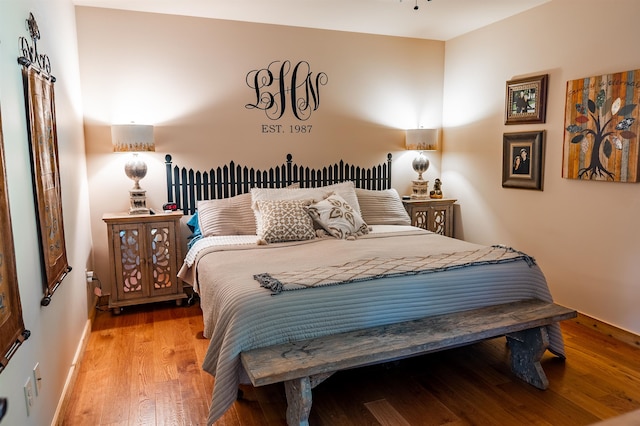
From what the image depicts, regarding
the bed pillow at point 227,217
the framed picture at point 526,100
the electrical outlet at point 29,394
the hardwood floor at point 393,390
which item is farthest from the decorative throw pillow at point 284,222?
the framed picture at point 526,100

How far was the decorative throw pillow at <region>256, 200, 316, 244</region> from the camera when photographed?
3248mm

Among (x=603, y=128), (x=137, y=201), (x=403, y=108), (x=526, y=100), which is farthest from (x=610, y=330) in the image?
(x=137, y=201)

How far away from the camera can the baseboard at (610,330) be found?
2.99 m

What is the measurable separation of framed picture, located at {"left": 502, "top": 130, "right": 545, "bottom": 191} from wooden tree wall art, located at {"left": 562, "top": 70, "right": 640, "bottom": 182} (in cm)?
25

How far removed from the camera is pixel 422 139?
14.6 ft

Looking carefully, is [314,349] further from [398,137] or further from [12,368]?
[398,137]

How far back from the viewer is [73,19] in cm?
338

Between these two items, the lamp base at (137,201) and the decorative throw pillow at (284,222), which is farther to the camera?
the lamp base at (137,201)

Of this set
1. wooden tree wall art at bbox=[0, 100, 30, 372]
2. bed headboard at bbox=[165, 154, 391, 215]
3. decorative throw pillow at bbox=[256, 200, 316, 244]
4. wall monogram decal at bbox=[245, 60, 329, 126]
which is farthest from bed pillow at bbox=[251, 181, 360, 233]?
wooden tree wall art at bbox=[0, 100, 30, 372]

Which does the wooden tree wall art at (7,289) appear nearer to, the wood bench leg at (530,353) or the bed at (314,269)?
the bed at (314,269)

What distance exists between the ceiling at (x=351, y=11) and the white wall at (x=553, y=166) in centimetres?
28

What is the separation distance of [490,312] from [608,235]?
53.3 inches

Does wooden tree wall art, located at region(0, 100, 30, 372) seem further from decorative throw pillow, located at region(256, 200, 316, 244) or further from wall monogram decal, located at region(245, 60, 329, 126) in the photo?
wall monogram decal, located at region(245, 60, 329, 126)

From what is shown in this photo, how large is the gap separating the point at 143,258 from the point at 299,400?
86.6 inches
